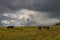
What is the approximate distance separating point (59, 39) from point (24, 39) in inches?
299

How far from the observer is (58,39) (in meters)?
37.2

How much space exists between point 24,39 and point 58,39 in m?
7.39

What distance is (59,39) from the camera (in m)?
37.0

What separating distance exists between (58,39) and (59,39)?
0.80 feet

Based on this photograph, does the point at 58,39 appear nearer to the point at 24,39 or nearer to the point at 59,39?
the point at 59,39

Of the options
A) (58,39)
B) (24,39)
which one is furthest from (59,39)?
(24,39)

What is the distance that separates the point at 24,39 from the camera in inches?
1507
